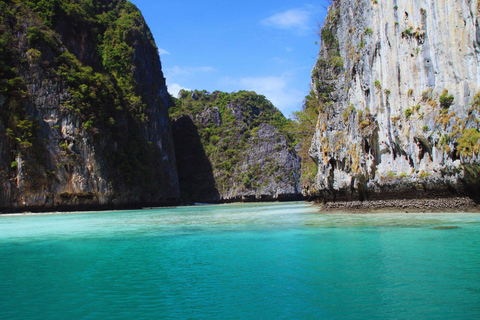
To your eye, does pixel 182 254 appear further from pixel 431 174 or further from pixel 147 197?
pixel 147 197

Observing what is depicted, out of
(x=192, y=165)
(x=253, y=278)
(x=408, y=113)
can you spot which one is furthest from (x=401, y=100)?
(x=192, y=165)

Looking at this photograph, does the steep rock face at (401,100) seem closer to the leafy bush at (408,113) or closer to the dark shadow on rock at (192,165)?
the leafy bush at (408,113)

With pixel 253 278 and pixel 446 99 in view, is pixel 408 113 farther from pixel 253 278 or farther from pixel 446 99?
pixel 253 278

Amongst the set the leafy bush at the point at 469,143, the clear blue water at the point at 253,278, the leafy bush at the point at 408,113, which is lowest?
the clear blue water at the point at 253,278

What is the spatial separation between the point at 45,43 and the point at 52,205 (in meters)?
16.3

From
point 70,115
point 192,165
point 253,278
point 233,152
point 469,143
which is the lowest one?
point 253,278

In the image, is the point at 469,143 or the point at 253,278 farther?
the point at 469,143

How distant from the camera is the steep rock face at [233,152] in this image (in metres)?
70.1

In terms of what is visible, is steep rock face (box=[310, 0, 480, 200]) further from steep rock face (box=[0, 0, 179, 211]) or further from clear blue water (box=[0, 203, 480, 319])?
steep rock face (box=[0, 0, 179, 211])

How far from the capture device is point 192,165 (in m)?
77.4

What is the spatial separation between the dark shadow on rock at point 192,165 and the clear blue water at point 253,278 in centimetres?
6011

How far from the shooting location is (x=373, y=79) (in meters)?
21.0

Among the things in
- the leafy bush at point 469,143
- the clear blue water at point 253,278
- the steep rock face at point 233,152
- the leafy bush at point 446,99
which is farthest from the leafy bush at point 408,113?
the steep rock face at point 233,152

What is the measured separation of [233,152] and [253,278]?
69521mm
